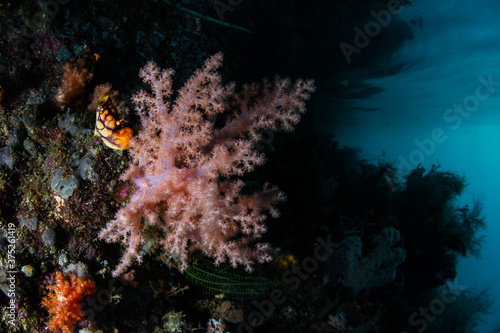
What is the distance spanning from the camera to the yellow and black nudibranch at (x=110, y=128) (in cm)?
277

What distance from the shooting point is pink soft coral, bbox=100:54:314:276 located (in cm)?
282

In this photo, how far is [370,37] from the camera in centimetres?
1027

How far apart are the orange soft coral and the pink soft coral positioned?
469 millimetres

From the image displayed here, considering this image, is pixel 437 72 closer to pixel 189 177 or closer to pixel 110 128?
pixel 189 177

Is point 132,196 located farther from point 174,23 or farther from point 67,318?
point 174,23

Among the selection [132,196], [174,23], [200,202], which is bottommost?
[200,202]

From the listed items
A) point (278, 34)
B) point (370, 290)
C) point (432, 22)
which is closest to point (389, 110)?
point (432, 22)

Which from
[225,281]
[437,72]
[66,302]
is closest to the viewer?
[66,302]

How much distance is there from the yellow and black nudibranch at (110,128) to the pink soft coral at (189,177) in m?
0.13

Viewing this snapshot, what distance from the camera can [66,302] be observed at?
8.95 feet

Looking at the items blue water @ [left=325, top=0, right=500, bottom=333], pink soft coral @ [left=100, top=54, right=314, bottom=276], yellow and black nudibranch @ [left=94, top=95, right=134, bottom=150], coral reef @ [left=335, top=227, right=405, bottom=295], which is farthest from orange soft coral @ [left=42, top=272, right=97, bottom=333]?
blue water @ [left=325, top=0, right=500, bottom=333]

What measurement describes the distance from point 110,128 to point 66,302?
84.6 inches

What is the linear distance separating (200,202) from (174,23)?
4393 millimetres

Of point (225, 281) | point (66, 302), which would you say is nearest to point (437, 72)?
point (225, 281)
